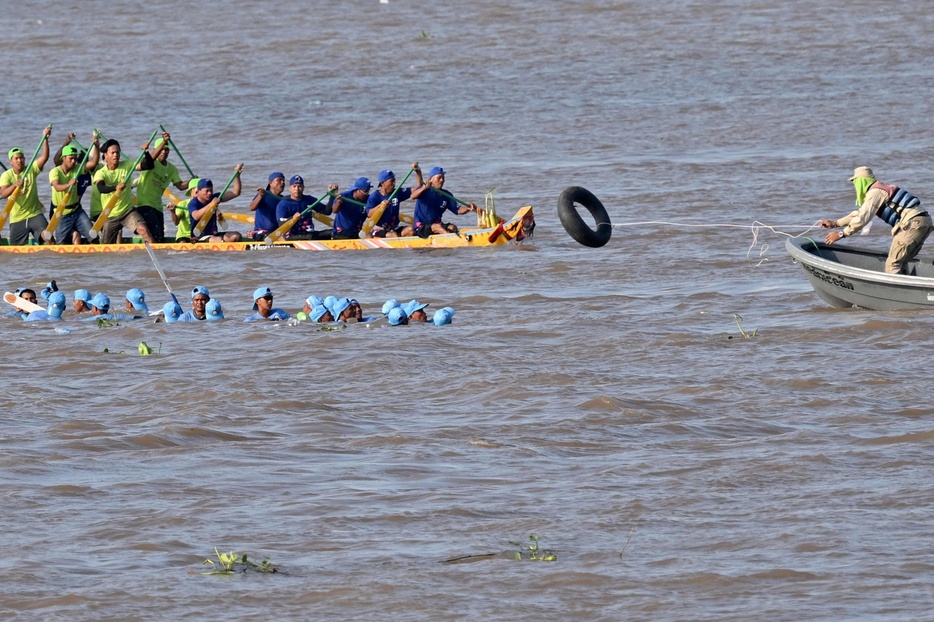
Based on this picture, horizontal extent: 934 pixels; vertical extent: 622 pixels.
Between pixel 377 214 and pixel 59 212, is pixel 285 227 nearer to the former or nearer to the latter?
pixel 377 214

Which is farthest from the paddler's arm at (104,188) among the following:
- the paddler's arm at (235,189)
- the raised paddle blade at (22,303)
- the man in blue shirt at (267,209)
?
the raised paddle blade at (22,303)

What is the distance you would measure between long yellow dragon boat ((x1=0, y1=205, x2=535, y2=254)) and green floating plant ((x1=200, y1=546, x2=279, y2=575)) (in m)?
11.3

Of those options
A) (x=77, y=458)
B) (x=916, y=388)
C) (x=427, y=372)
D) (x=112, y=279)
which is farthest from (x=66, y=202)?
(x=916, y=388)

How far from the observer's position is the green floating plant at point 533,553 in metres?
8.42

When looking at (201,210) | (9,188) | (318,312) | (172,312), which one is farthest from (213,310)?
(9,188)

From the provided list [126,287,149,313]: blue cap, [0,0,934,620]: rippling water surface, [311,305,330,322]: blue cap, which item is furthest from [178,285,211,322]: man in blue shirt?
[311,305,330,322]: blue cap

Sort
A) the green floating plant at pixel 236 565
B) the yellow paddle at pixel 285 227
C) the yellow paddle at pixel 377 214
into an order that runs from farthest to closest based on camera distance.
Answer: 1. the yellow paddle at pixel 377 214
2. the yellow paddle at pixel 285 227
3. the green floating plant at pixel 236 565

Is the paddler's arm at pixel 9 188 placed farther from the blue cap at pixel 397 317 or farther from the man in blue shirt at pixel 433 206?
the blue cap at pixel 397 317

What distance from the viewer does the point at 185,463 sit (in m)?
10.3

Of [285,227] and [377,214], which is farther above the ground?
[377,214]

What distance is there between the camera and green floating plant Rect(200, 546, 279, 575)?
8.30 m

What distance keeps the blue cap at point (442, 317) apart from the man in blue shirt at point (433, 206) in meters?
5.12

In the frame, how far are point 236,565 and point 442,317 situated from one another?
6.71 meters

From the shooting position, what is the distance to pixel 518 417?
11.4 metres
